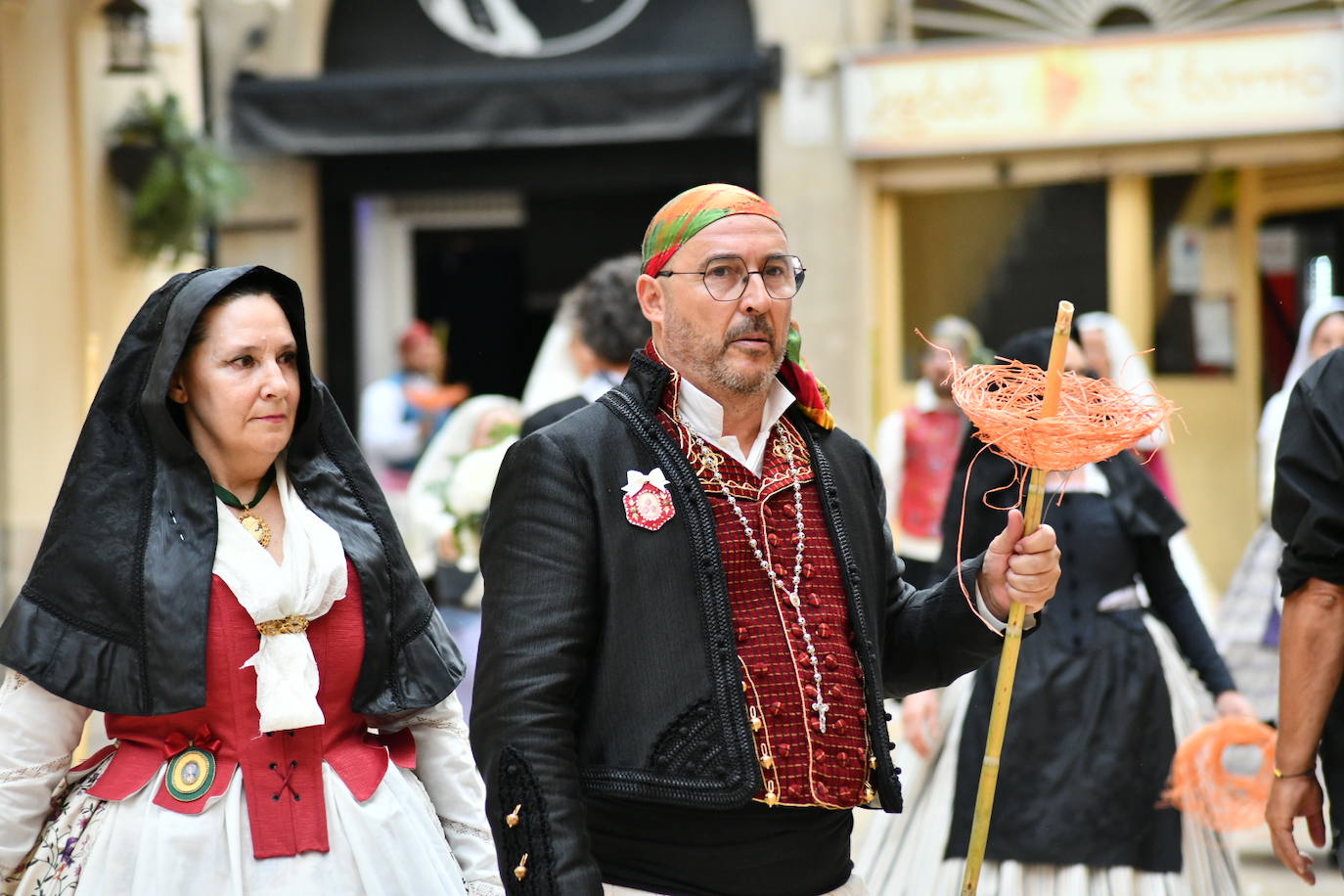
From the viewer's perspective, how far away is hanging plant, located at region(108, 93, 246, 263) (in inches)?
376

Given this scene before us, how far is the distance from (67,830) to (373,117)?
10.3 meters

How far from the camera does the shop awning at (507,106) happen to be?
12.2 m

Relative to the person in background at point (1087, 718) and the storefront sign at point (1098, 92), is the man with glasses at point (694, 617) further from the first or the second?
the storefront sign at point (1098, 92)

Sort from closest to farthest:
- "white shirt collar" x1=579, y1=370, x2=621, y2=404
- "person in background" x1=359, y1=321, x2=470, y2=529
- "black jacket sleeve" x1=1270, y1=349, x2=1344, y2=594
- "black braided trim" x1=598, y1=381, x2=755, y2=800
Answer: "black braided trim" x1=598, y1=381, x2=755, y2=800, "black jacket sleeve" x1=1270, y1=349, x2=1344, y2=594, "white shirt collar" x1=579, y1=370, x2=621, y2=404, "person in background" x1=359, y1=321, x2=470, y2=529

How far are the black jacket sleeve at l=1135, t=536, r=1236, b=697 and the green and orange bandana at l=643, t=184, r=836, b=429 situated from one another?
90.7 inches

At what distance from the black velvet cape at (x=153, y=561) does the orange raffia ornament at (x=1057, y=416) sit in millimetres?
1081

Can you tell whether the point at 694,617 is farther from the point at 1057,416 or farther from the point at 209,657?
the point at 209,657

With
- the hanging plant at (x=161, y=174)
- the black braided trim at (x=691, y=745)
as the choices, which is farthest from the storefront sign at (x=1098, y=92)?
the black braided trim at (x=691, y=745)

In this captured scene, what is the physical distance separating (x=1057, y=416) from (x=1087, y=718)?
2433 millimetres

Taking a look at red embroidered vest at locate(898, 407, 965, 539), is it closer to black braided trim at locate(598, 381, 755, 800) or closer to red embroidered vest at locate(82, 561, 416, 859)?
black braided trim at locate(598, 381, 755, 800)

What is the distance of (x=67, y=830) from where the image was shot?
3.07m

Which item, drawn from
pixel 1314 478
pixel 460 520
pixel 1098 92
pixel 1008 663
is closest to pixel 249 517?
pixel 1008 663

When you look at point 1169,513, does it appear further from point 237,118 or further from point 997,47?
point 237,118

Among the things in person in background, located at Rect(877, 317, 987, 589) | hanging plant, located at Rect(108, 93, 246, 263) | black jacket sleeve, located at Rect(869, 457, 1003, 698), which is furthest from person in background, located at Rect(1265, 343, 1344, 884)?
hanging plant, located at Rect(108, 93, 246, 263)
